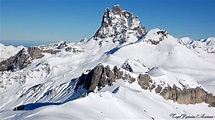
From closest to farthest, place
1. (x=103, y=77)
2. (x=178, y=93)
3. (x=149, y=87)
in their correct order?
1. (x=149, y=87)
2. (x=178, y=93)
3. (x=103, y=77)

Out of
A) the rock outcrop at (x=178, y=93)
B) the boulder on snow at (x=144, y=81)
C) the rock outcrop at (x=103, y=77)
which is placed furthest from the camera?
the rock outcrop at (x=103, y=77)

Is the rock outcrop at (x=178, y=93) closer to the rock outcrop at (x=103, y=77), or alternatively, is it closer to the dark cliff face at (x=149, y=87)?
the dark cliff face at (x=149, y=87)

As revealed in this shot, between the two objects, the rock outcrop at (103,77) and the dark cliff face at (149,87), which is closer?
Result: the dark cliff face at (149,87)

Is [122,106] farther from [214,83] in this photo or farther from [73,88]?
[214,83]

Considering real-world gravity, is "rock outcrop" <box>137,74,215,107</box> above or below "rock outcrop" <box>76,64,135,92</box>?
below

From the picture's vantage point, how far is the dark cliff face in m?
112

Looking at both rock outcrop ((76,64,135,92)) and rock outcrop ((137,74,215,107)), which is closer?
rock outcrop ((137,74,215,107))

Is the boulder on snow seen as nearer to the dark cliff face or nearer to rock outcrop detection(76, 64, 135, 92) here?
the dark cliff face

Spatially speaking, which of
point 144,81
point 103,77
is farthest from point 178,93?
point 103,77

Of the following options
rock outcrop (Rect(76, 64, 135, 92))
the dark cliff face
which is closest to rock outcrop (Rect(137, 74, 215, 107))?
the dark cliff face

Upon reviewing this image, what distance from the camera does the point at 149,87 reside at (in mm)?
111562

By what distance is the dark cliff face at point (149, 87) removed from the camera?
112 metres

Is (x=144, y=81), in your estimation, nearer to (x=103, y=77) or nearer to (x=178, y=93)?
(x=178, y=93)

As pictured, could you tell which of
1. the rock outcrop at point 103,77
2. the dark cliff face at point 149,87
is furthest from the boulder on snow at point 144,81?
the rock outcrop at point 103,77
